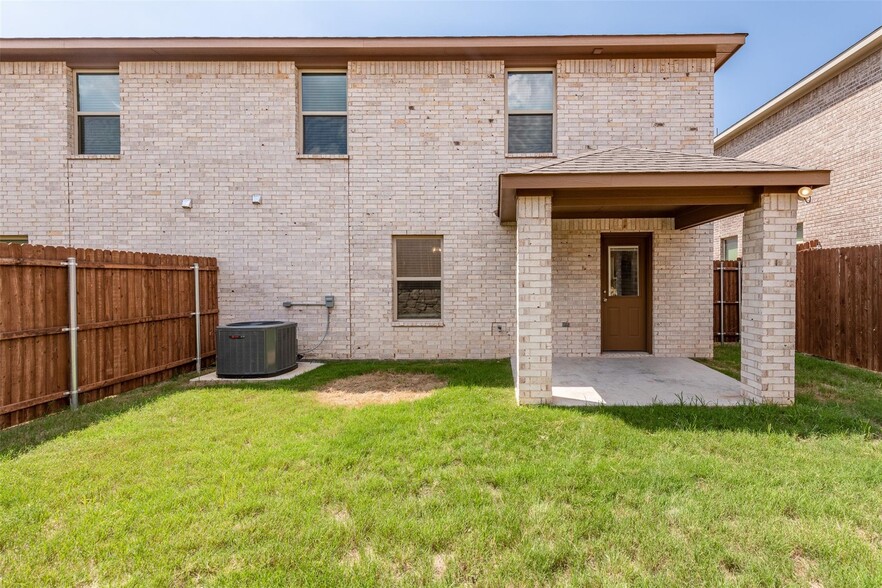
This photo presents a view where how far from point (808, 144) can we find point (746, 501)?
12.0 m

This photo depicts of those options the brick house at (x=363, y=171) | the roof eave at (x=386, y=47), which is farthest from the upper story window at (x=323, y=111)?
the roof eave at (x=386, y=47)

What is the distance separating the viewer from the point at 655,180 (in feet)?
15.1

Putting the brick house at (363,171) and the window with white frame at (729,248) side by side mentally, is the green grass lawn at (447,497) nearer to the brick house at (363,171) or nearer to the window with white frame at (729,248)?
the brick house at (363,171)

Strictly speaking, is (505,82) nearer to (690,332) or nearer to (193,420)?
(690,332)

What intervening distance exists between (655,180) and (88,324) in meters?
7.36

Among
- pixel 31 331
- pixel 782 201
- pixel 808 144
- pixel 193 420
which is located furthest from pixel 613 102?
pixel 31 331

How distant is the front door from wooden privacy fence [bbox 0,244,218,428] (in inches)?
310

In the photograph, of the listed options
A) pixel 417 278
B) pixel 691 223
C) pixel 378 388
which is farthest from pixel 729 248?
pixel 378 388

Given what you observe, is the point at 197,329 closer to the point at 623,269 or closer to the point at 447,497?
the point at 447,497

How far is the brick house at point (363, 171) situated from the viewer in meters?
7.67

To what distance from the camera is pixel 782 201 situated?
4.73 metres

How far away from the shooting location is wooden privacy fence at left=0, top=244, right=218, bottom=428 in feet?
14.2

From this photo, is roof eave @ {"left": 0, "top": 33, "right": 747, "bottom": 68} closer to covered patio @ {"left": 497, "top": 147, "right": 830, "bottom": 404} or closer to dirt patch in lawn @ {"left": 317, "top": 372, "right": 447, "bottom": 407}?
covered patio @ {"left": 497, "top": 147, "right": 830, "bottom": 404}

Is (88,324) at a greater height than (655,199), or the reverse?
(655,199)
